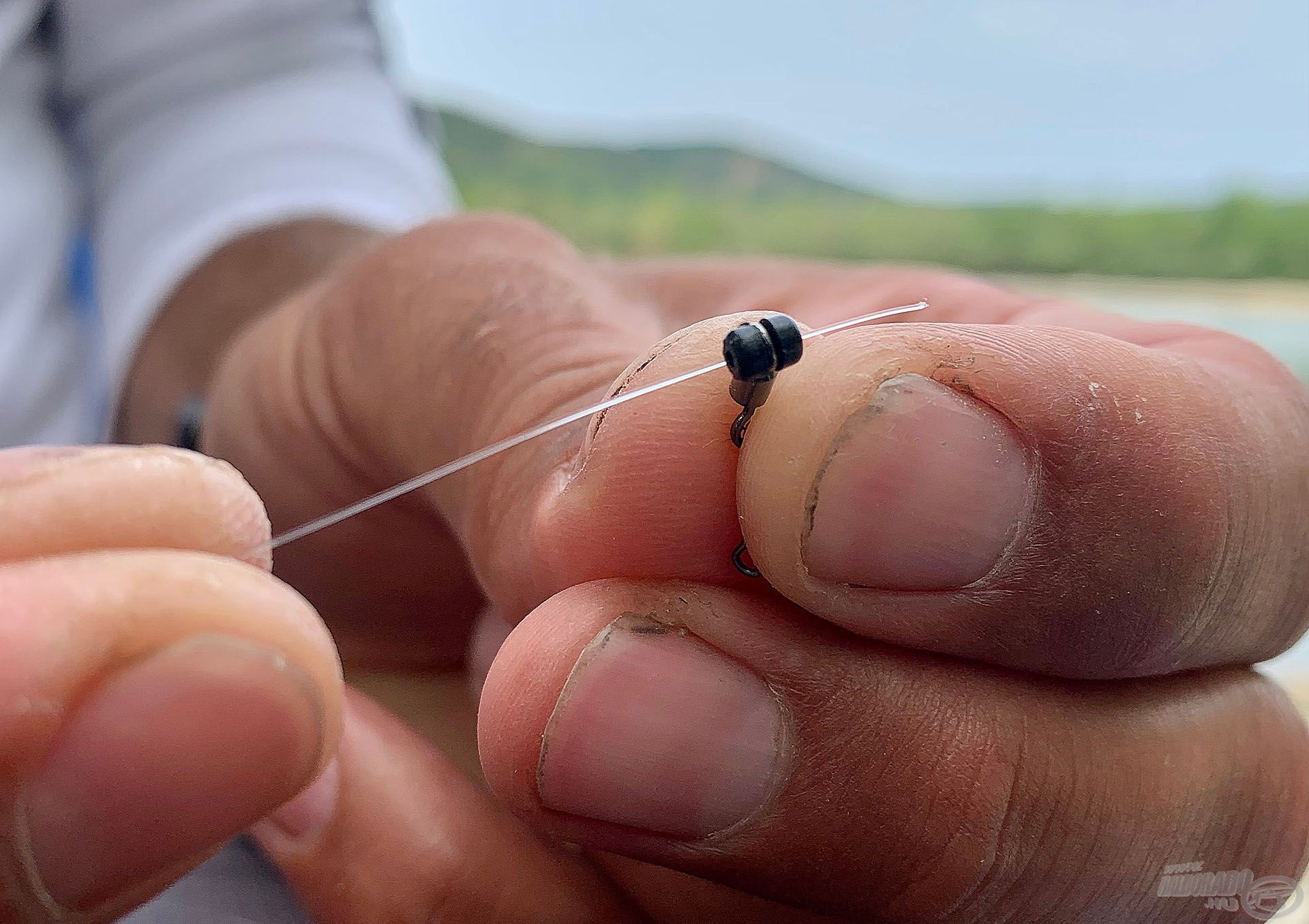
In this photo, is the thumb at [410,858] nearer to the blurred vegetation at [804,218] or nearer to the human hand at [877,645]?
the human hand at [877,645]

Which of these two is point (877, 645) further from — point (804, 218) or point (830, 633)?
point (804, 218)

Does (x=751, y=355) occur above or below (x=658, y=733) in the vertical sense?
above

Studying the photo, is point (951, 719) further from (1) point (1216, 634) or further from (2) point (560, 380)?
(2) point (560, 380)

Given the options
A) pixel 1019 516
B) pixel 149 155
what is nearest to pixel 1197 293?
pixel 1019 516

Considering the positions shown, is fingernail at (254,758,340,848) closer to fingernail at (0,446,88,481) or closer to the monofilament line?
the monofilament line

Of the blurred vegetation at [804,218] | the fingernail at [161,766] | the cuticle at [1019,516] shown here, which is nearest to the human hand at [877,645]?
the cuticle at [1019,516]

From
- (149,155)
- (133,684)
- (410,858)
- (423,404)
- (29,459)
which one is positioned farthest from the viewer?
(149,155)

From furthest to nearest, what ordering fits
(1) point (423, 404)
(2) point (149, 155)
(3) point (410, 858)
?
(2) point (149, 155), (1) point (423, 404), (3) point (410, 858)
